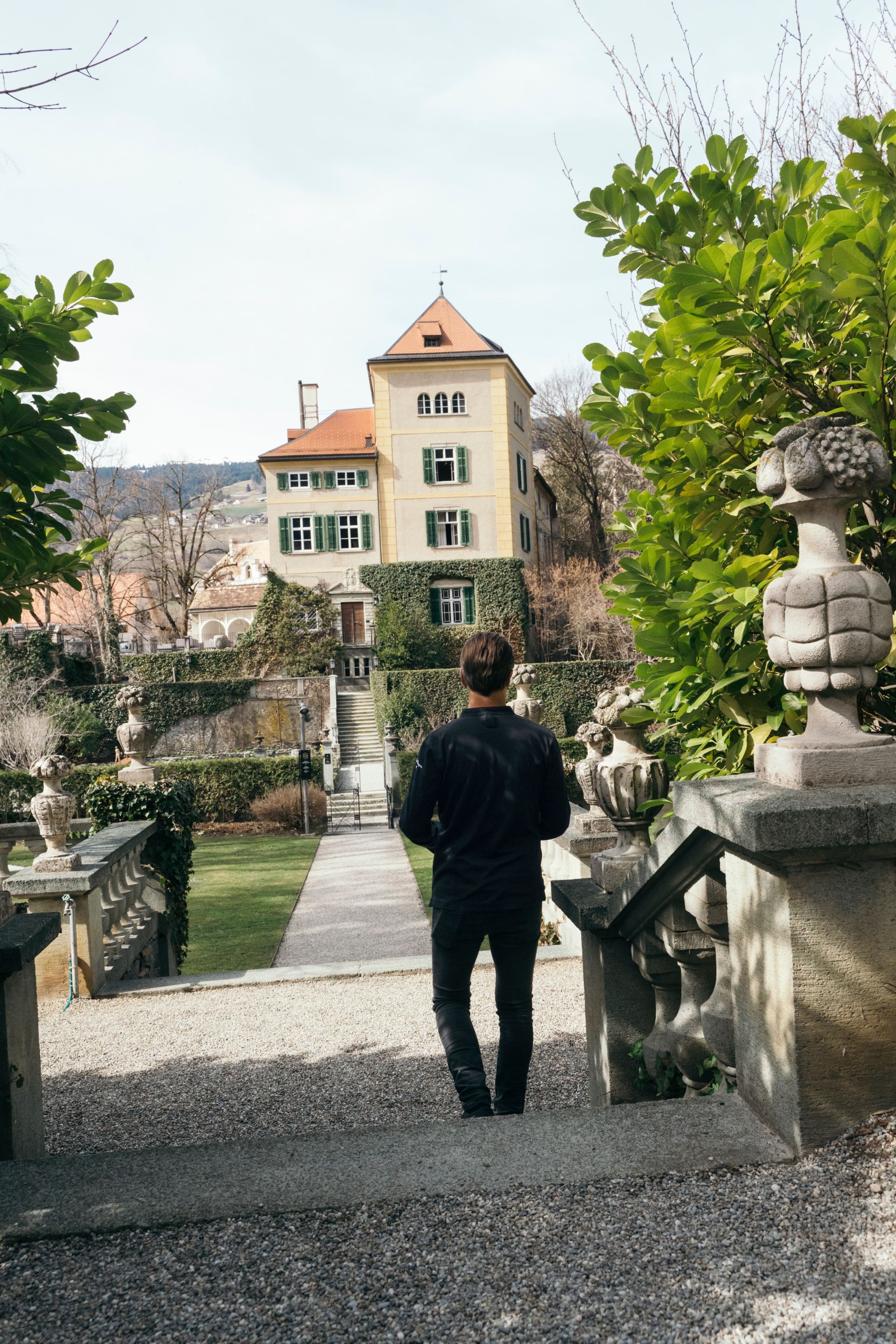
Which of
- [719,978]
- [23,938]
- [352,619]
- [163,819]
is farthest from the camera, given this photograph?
[352,619]

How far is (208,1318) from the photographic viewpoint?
1.82m

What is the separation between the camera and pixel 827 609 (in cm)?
224

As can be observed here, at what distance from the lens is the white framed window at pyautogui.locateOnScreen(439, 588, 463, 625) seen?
34.5 metres

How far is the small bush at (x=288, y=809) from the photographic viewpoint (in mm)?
23641

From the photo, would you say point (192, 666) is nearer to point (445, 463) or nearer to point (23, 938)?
point (445, 463)

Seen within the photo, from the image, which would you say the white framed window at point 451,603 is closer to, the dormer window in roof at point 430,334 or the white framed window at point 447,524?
the white framed window at point 447,524

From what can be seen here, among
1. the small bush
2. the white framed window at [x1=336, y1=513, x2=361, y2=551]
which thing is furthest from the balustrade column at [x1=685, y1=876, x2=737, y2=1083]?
the white framed window at [x1=336, y1=513, x2=361, y2=551]

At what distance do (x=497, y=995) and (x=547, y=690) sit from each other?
2747cm

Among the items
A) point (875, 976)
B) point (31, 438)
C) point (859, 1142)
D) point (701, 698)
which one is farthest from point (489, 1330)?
point (31, 438)

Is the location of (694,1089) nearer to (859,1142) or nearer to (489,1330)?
(859,1142)

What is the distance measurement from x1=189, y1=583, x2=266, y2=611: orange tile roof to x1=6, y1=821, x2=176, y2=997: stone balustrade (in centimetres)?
5141

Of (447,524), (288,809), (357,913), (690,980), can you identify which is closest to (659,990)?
(690,980)

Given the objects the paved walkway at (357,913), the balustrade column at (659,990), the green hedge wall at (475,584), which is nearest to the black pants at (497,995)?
the balustrade column at (659,990)

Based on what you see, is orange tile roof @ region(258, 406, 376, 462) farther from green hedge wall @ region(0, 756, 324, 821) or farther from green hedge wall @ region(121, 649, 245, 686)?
green hedge wall @ region(0, 756, 324, 821)
